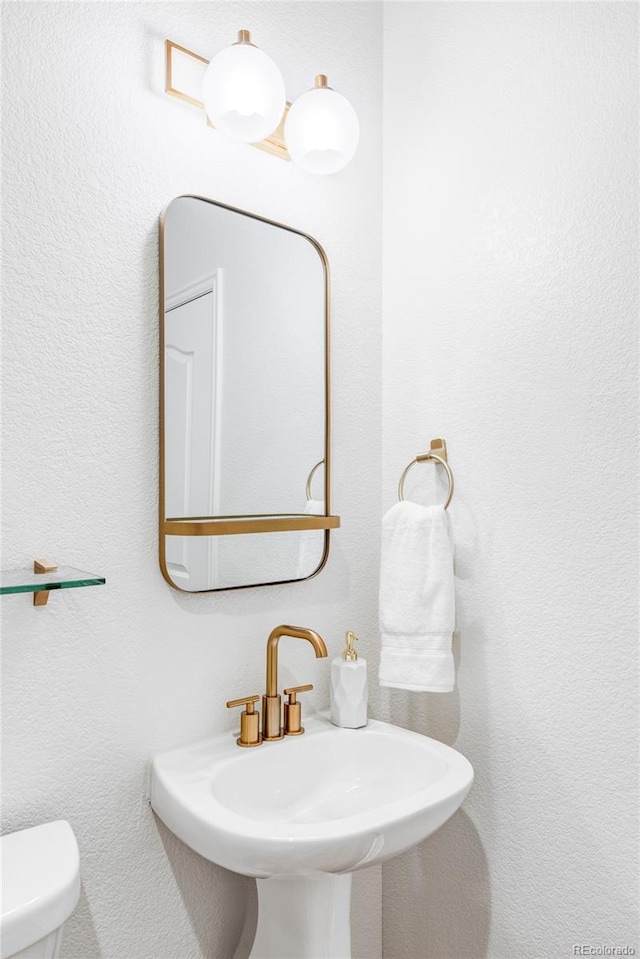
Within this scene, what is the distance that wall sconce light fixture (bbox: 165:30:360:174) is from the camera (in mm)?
1149

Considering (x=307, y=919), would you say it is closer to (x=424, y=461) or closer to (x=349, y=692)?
(x=349, y=692)

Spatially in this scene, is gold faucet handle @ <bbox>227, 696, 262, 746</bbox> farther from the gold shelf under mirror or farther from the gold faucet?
the gold shelf under mirror

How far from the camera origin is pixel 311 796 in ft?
4.02

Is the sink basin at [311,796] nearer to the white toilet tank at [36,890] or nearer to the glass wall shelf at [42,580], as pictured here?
the white toilet tank at [36,890]

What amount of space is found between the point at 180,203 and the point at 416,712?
1160 mm

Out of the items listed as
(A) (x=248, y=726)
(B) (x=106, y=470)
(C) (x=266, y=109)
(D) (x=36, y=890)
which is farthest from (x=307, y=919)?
(C) (x=266, y=109)

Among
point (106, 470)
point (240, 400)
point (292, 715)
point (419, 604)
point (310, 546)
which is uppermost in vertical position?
point (240, 400)

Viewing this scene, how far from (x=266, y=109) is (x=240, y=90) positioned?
6 cm

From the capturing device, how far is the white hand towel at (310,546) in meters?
1.38

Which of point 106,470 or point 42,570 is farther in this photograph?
point 106,470

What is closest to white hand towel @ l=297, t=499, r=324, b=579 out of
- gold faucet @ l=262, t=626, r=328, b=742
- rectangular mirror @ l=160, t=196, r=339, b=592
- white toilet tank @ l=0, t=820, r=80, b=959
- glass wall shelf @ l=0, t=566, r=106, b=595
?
rectangular mirror @ l=160, t=196, r=339, b=592

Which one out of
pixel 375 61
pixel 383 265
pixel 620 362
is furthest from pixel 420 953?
pixel 375 61

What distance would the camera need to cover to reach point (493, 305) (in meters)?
1.32

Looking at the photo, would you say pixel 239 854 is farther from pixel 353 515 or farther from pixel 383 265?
pixel 383 265
